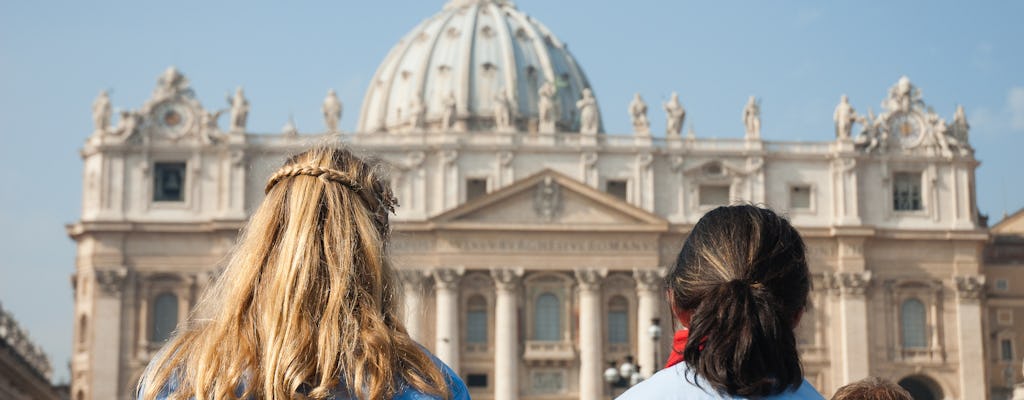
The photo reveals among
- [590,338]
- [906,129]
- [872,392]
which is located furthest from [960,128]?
[872,392]

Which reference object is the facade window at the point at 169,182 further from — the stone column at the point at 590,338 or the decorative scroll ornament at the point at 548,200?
the stone column at the point at 590,338

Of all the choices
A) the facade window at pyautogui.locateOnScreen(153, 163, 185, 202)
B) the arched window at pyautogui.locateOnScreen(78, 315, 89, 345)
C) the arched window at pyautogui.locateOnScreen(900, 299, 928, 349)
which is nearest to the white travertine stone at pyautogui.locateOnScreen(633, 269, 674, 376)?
the arched window at pyautogui.locateOnScreen(900, 299, 928, 349)

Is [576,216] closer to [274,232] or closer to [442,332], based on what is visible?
[442,332]

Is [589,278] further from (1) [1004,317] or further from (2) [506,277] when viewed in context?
(1) [1004,317]

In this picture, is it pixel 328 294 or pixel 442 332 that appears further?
pixel 442 332

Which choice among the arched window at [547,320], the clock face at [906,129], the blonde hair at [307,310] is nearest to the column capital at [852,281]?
the clock face at [906,129]

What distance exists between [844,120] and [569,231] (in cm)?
1358

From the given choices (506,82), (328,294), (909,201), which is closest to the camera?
(328,294)

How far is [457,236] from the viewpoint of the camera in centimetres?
6831

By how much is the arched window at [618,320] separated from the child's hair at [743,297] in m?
63.6

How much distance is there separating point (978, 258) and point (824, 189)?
23.8ft

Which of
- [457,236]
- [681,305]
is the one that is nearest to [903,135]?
[457,236]

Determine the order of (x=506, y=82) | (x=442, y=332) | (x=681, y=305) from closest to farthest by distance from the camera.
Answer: (x=681, y=305), (x=442, y=332), (x=506, y=82)

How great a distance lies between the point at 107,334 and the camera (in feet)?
224
